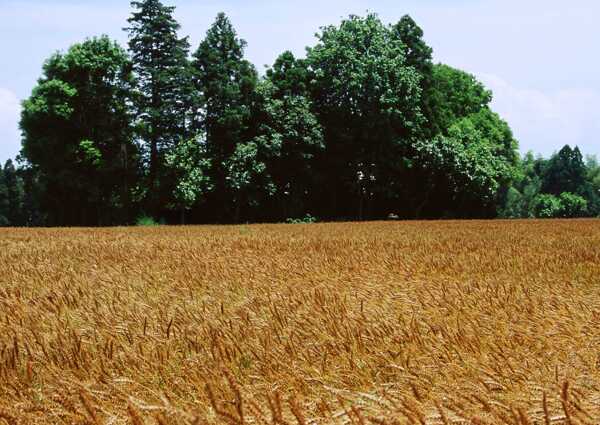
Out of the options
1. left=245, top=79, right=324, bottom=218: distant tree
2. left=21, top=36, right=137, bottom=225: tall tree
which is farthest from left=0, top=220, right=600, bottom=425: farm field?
left=21, top=36, right=137, bottom=225: tall tree

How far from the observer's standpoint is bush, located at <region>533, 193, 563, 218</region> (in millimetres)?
97219

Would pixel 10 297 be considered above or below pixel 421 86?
below

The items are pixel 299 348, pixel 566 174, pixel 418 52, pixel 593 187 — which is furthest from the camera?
pixel 593 187

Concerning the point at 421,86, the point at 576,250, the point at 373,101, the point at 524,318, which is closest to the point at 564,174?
the point at 421,86

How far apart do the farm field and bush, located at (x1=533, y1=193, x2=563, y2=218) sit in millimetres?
96592

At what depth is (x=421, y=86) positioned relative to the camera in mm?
50000

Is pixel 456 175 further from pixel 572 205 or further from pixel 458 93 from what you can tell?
pixel 572 205

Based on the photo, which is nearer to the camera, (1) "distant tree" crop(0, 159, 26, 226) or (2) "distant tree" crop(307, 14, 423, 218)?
(2) "distant tree" crop(307, 14, 423, 218)

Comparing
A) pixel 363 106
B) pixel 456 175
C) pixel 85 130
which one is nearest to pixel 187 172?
pixel 85 130

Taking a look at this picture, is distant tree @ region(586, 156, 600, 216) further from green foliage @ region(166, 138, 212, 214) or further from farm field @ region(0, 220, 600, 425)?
farm field @ region(0, 220, 600, 425)

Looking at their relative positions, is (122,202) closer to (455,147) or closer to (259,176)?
(259,176)

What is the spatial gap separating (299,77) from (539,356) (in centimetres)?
4487

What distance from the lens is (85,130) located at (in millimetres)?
45156

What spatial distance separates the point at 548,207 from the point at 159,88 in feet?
245
